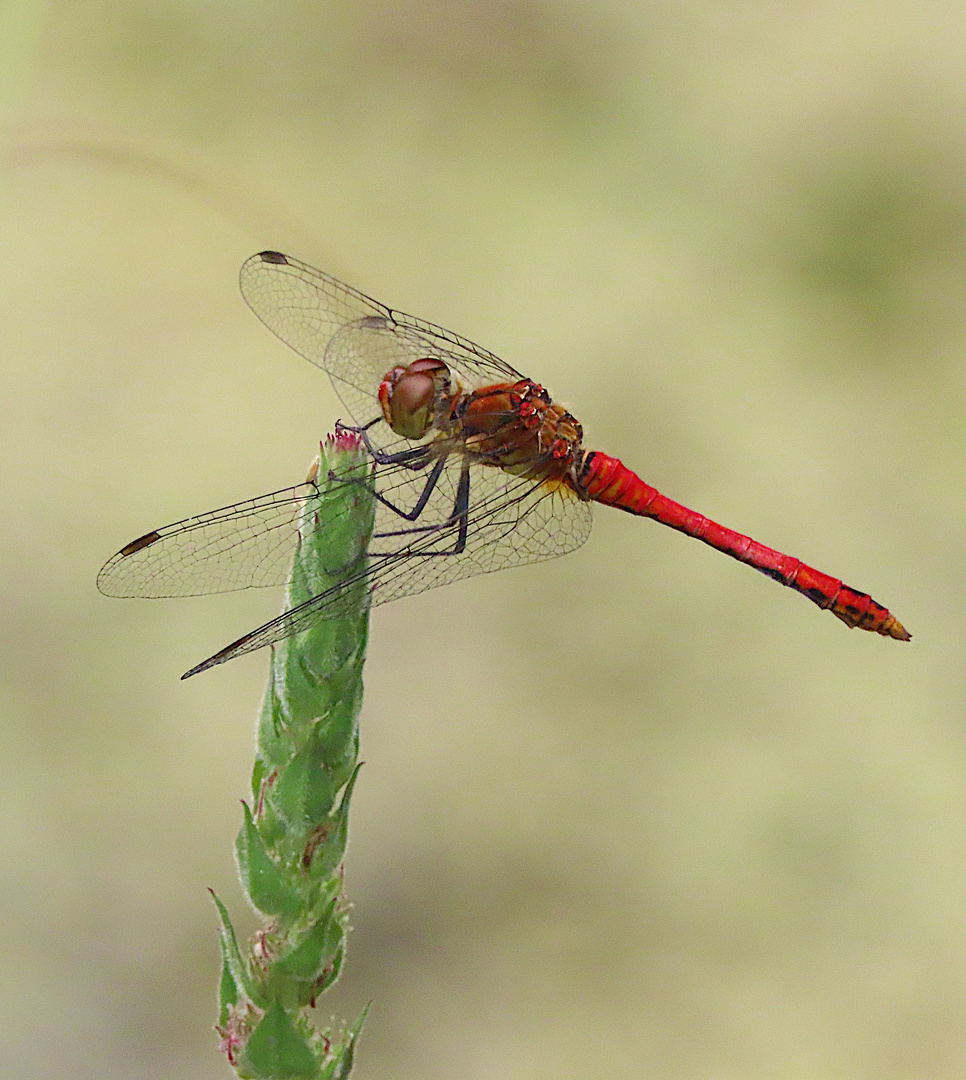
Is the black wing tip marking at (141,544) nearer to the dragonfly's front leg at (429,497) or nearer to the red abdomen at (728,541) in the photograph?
the dragonfly's front leg at (429,497)

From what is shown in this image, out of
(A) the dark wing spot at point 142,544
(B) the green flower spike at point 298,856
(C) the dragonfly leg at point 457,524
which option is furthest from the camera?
(C) the dragonfly leg at point 457,524

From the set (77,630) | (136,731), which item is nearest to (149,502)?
(77,630)

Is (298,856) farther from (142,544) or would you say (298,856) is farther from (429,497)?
(429,497)

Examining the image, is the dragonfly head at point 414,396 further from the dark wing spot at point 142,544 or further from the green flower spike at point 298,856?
the green flower spike at point 298,856

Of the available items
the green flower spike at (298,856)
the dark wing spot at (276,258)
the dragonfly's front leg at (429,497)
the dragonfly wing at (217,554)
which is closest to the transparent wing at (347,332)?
the dark wing spot at (276,258)

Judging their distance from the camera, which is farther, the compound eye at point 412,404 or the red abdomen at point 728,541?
the red abdomen at point 728,541

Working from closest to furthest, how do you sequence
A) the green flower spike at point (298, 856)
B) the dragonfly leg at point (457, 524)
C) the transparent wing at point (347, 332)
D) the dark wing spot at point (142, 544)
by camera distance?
the green flower spike at point (298, 856), the dark wing spot at point (142, 544), the dragonfly leg at point (457, 524), the transparent wing at point (347, 332)

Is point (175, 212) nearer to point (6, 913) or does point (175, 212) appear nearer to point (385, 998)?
point (6, 913)

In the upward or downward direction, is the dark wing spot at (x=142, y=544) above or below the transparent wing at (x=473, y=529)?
below

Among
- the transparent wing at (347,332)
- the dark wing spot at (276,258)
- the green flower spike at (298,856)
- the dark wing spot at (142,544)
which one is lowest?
the green flower spike at (298,856)
